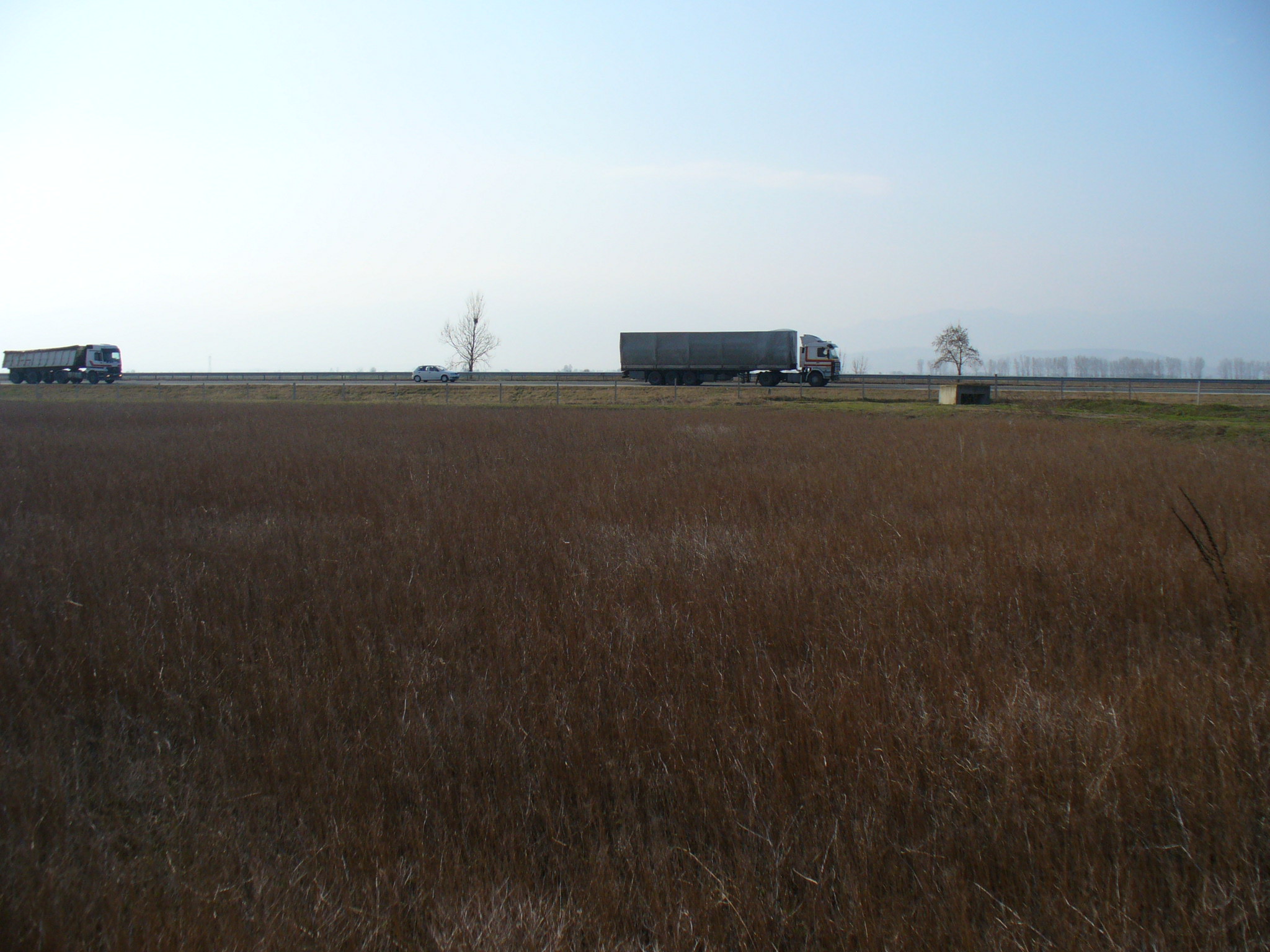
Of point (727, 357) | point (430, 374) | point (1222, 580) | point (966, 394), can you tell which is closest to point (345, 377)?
point (430, 374)

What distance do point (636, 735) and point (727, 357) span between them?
41903 mm

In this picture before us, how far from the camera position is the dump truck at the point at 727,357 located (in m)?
43.2

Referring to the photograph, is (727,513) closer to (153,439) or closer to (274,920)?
(274,920)

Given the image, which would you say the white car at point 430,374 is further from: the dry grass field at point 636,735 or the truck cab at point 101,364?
the dry grass field at point 636,735

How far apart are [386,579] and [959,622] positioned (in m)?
4.27

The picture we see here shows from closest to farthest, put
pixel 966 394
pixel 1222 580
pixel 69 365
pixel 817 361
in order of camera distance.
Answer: pixel 1222 580 < pixel 966 394 < pixel 817 361 < pixel 69 365

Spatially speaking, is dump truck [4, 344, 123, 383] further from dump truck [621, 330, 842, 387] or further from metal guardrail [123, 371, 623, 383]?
dump truck [621, 330, 842, 387]

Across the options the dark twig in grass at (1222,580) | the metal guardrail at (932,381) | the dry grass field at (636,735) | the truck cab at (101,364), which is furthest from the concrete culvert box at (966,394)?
the truck cab at (101,364)

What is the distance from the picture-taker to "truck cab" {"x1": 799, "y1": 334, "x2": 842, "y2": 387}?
43031 millimetres

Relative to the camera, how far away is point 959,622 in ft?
17.0

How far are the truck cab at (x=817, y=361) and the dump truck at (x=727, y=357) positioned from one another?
0.11 ft

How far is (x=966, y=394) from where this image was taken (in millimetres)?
31297

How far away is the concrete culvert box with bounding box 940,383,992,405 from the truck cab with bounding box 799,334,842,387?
37.4 feet

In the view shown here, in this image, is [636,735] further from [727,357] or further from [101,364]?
[101,364]
